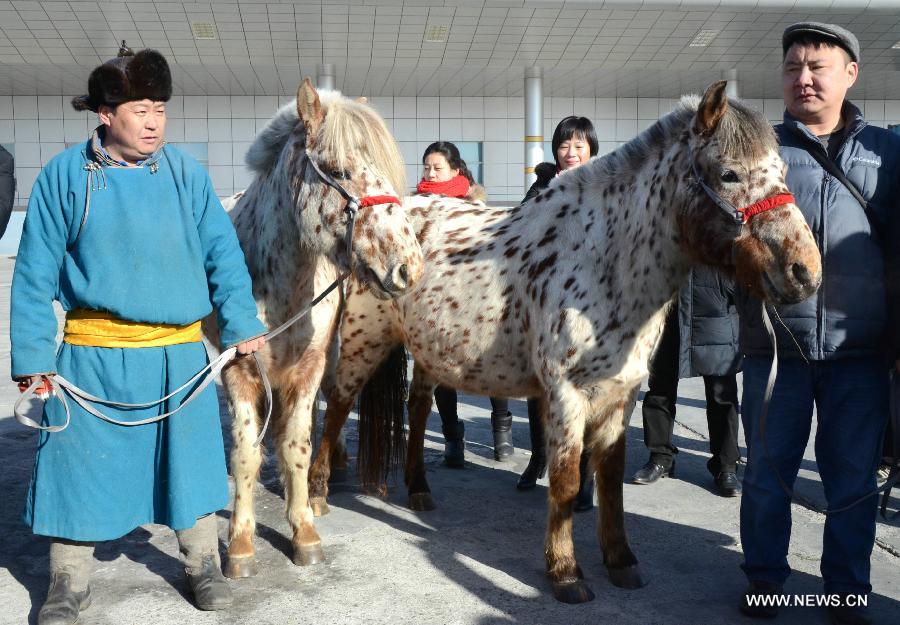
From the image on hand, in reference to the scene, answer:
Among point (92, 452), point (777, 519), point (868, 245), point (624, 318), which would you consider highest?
point (868, 245)

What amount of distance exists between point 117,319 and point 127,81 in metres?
0.84

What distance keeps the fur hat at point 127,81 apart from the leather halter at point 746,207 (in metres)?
1.97

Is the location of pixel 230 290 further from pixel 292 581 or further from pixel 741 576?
pixel 741 576

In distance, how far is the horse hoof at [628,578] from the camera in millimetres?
3254

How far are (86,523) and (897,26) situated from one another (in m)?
18.2

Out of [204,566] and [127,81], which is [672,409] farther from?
[127,81]

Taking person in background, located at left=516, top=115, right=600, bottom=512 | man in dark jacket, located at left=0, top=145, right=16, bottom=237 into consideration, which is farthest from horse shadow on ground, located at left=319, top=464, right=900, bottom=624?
man in dark jacket, located at left=0, top=145, right=16, bottom=237

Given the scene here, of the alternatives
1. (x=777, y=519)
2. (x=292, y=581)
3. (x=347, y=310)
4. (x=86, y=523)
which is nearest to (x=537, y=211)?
(x=347, y=310)

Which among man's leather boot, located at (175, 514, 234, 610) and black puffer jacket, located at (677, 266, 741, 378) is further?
black puffer jacket, located at (677, 266, 741, 378)

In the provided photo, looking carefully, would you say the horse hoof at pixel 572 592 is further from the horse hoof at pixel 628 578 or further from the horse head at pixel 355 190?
the horse head at pixel 355 190

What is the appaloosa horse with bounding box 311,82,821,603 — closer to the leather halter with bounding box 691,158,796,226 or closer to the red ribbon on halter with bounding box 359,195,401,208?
the leather halter with bounding box 691,158,796,226

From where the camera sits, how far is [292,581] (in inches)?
129

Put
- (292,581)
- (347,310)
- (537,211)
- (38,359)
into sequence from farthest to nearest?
(347,310), (537,211), (292,581), (38,359)

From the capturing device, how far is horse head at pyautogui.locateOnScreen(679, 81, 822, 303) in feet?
8.30
